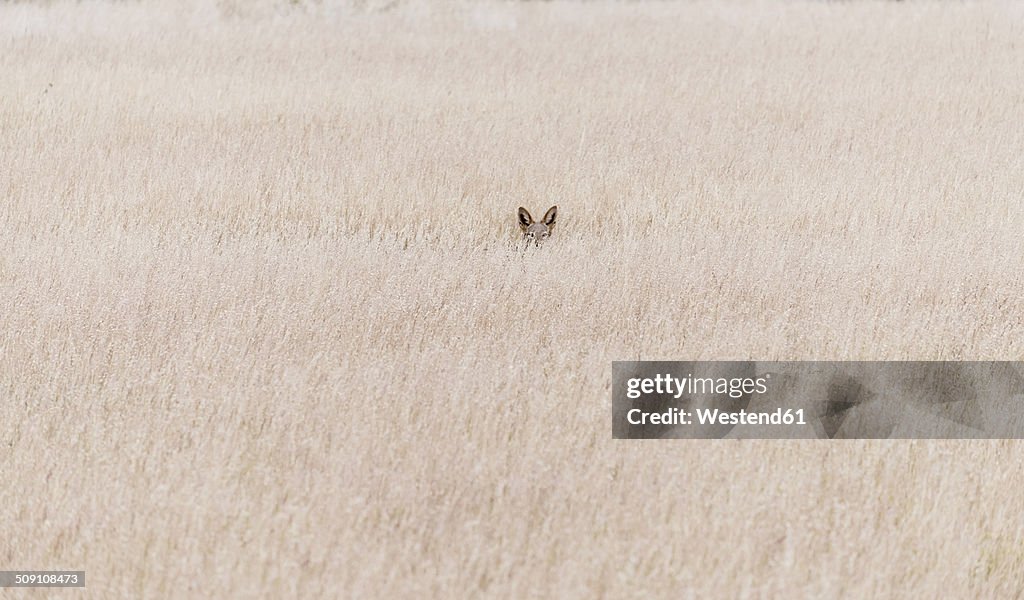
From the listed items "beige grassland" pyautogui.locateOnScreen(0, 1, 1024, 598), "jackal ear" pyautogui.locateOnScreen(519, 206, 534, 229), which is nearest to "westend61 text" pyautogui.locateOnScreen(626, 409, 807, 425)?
"beige grassland" pyautogui.locateOnScreen(0, 1, 1024, 598)

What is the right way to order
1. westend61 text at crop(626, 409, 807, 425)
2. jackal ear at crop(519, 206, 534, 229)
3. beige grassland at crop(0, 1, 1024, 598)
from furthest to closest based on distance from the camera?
jackal ear at crop(519, 206, 534, 229) < westend61 text at crop(626, 409, 807, 425) < beige grassland at crop(0, 1, 1024, 598)

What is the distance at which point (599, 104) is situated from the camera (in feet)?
34.8

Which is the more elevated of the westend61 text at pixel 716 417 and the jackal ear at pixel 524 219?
the jackal ear at pixel 524 219

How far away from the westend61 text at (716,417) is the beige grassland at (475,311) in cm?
22

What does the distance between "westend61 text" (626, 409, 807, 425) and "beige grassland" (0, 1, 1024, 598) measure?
0.22 m

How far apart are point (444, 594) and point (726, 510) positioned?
0.99 metres

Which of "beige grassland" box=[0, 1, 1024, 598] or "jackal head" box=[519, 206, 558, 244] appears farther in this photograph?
"jackal head" box=[519, 206, 558, 244]

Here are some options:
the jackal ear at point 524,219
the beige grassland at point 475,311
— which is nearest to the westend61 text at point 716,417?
the beige grassland at point 475,311

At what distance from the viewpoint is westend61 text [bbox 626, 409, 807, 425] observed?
13.9ft

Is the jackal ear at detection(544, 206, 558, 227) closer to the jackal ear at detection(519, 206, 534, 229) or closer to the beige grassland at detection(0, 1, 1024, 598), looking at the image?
the jackal ear at detection(519, 206, 534, 229)

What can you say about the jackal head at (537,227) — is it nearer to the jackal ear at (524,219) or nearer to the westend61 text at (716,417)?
the jackal ear at (524,219)

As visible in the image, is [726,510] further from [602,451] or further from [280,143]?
[280,143]

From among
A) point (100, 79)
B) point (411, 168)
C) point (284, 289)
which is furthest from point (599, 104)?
point (284, 289)

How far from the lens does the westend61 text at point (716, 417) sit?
423 cm
